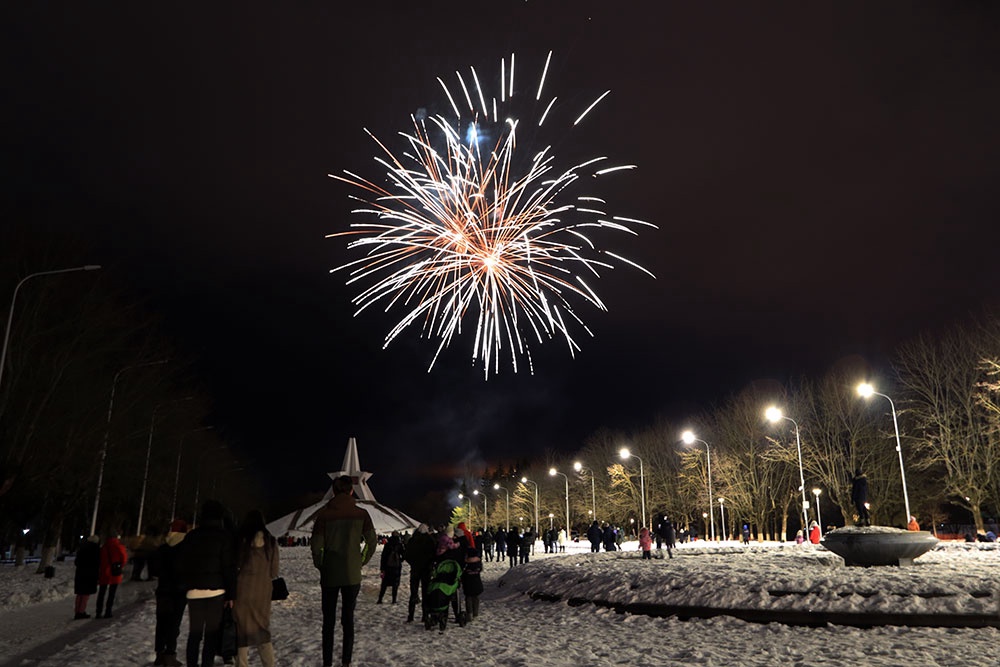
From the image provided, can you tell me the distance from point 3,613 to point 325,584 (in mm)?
13978

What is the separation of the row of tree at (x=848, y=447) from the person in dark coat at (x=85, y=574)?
2214cm

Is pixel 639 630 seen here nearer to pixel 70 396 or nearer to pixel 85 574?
pixel 85 574

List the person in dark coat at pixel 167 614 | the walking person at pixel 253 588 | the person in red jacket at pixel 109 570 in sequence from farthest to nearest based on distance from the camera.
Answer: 1. the person in red jacket at pixel 109 570
2. the person in dark coat at pixel 167 614
3. the walking person at pixel 253 588

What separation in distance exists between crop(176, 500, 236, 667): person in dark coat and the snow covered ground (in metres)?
2.08

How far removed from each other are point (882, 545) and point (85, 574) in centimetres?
1909

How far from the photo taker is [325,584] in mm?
8898

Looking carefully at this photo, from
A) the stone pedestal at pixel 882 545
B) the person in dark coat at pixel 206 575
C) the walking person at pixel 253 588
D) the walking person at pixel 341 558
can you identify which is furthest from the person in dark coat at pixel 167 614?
the stone pedestal at pixel 882 545

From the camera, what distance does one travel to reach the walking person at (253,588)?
8.12m

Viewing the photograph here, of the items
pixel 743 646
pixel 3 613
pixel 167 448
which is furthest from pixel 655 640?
pixel 167 448

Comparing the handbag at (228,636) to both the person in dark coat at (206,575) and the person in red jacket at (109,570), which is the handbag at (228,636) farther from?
the person in red jacket at (109,570)

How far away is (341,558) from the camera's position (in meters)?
8.90

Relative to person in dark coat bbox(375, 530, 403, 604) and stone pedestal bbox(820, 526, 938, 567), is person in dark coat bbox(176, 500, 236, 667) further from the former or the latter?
stone pedestal bbox(820, 526, 938, 567)

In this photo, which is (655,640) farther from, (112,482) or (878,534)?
(112,482)

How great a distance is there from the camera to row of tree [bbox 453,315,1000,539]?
4856cm
